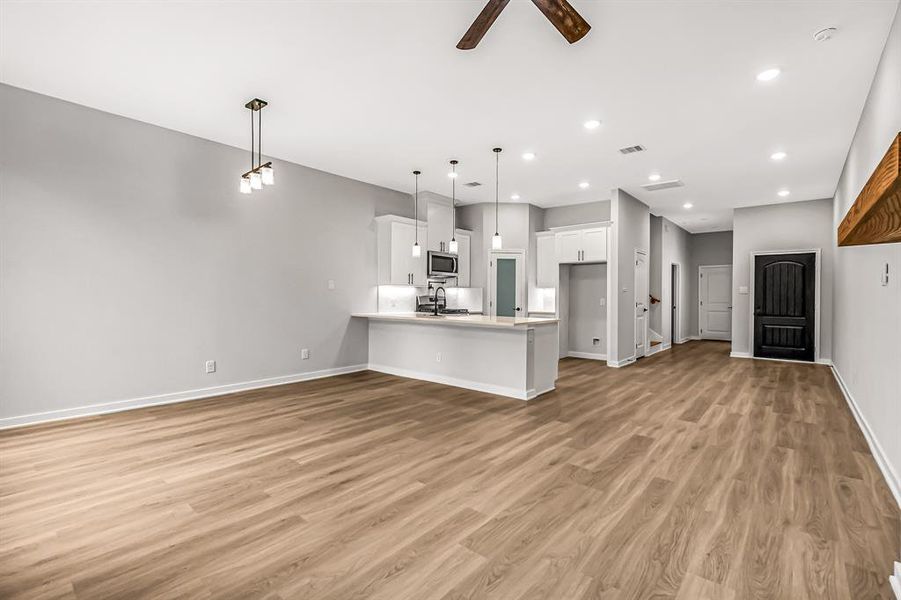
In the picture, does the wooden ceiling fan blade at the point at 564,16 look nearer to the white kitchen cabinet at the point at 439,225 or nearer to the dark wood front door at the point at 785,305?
the white kitchen cabinet at the point at 439,225

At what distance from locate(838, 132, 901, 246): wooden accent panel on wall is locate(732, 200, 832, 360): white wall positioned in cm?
744

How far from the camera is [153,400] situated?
15.3ft

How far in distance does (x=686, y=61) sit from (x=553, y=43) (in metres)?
1.07

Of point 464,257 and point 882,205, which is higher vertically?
point 464,257

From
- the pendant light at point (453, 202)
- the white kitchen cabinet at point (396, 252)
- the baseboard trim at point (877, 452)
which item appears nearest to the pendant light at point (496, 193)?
the pendant light at point (453, 202)

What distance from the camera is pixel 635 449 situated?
349cm

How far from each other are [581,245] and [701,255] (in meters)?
5.91

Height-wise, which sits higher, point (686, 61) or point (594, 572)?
point (686, 61)

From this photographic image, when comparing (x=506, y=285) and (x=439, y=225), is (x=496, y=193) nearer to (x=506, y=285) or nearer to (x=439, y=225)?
(x=439, y=225)

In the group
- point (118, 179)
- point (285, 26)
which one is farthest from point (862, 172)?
point (118, 179)

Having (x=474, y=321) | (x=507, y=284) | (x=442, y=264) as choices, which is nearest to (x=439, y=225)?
(x=442, y=264)

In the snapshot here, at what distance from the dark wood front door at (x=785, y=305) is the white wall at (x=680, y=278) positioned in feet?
6.15

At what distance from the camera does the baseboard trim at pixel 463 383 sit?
5.14m

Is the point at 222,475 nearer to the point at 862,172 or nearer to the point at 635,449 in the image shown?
the point at 635,449
